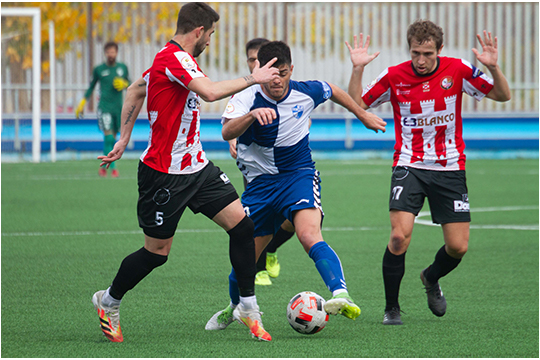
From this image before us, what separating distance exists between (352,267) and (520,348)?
111 inches

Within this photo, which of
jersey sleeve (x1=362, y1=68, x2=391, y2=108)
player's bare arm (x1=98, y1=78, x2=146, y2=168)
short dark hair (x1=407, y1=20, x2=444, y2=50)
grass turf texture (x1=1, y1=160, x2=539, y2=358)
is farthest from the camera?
jersey sleeve (x1=362, y1=68, x2=391, y2=108)

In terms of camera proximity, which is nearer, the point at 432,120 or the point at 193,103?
the point at 193,103

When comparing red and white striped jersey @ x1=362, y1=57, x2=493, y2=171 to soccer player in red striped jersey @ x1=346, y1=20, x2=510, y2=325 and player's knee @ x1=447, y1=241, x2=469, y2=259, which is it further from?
player's knee @ x1=447, y1=241, x2=469, y2=259

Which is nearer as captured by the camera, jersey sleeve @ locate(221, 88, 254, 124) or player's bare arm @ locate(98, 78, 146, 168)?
player's bare arm @ locate(98, 78, 146, 168)

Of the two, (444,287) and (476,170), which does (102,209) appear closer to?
(444,287)

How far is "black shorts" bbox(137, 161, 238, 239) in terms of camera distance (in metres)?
4.91

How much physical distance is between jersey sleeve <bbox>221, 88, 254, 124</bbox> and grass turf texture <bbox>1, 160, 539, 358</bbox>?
1383 millimetres

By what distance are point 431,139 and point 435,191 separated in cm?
37

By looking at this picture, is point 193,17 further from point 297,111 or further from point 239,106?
point 297,111

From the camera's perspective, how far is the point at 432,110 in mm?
5605

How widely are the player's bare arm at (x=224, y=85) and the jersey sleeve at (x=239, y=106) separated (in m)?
0.54

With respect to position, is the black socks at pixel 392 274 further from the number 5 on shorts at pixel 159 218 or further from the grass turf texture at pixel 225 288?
the number 5 on shorts at pixel 159 218

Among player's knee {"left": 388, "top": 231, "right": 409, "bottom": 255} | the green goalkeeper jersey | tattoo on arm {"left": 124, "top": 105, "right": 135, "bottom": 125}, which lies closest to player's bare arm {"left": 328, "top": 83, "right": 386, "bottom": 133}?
player's knee {"left": 388, "top": 231, "right": 409, "bottom": 255}

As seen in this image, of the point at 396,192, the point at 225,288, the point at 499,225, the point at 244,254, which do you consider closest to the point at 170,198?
the point at 244,254
